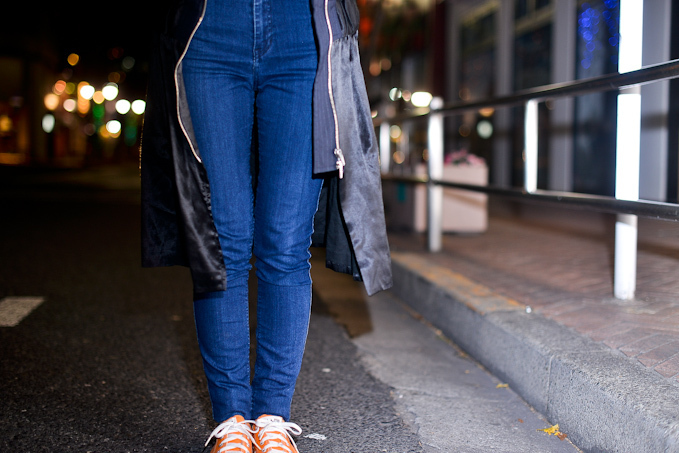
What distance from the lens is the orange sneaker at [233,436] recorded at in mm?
1794

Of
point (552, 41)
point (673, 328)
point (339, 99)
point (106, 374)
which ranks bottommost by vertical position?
point (106, 374)

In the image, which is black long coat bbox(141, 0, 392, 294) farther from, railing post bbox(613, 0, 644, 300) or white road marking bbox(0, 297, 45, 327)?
white road marking bbox(0, 297, 45, 327)

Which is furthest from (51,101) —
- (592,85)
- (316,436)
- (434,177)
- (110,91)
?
(316,436)

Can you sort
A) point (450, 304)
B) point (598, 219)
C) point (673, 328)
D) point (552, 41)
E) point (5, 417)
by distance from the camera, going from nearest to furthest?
point (5, 417) < point (673, 328) < point (450, 304) < point (598, 219) < point (552, 41)

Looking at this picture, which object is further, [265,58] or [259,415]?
[259,415]

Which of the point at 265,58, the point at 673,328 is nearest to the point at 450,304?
the point at 673,328

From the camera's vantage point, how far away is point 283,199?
5.91 ft

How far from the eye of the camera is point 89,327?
132 inches

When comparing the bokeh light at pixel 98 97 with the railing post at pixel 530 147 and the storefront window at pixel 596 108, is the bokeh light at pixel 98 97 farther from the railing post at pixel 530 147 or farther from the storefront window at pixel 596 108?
the railing post at pixel 530 147

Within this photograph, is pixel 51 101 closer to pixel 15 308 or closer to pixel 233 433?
pixel 15 308

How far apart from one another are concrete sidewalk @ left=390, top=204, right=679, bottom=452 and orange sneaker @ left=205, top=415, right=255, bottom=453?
3.25 feet

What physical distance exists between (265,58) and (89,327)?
2113 mm

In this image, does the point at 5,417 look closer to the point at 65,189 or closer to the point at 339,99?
the point at 339,99

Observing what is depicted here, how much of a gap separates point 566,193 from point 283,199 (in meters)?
1.68
